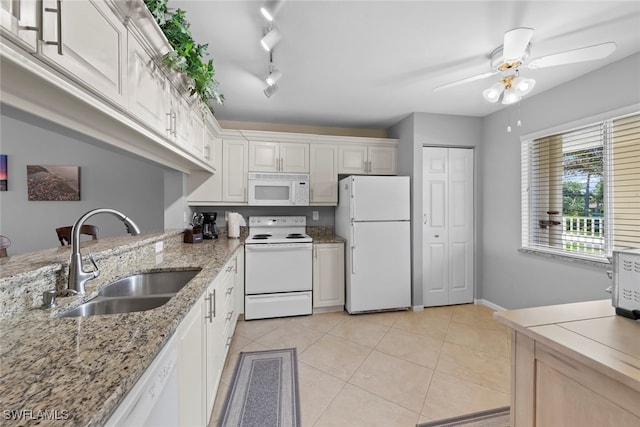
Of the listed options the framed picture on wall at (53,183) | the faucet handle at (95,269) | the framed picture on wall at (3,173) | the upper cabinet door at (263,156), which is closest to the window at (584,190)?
the upper cabinet door at (263,156)

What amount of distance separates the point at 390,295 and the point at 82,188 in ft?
13.5

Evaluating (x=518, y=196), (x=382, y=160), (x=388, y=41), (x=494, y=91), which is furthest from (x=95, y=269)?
(x=518, y=196)

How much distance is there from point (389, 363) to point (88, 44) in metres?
2.63

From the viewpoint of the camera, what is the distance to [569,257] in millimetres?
2527

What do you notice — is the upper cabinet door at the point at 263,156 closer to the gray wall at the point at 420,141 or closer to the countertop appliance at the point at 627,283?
the gray wall at the point at 420,141

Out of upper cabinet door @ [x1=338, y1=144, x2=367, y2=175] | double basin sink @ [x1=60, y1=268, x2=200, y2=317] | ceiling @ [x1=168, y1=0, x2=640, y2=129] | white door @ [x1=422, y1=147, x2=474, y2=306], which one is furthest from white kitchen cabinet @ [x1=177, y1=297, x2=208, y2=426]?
white door @ [x1=422, y1=147, x2=474, y2=306]

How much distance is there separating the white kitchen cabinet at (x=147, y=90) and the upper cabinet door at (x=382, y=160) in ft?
8.57

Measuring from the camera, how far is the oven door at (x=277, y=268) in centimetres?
307

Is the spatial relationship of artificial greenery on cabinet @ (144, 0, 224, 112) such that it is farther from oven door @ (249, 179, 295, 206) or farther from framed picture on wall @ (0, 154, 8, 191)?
framed picture on wall @ (0, 154, 8, 191)

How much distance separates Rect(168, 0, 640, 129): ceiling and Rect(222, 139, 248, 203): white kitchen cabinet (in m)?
0.56

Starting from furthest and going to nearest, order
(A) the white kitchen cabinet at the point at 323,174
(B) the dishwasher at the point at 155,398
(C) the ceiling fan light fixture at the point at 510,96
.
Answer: (A) the white kitchen cabinet at the point at 323,174 → (C) the ceiling fan light fixture at the point at 510,96 → (B) the dishwasher at the point at 155,398

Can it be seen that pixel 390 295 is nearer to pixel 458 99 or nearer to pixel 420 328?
pixel 420 328

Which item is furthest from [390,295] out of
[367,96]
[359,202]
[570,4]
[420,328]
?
[570,4]

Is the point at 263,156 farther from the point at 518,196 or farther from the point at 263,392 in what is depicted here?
the point at 518,196
